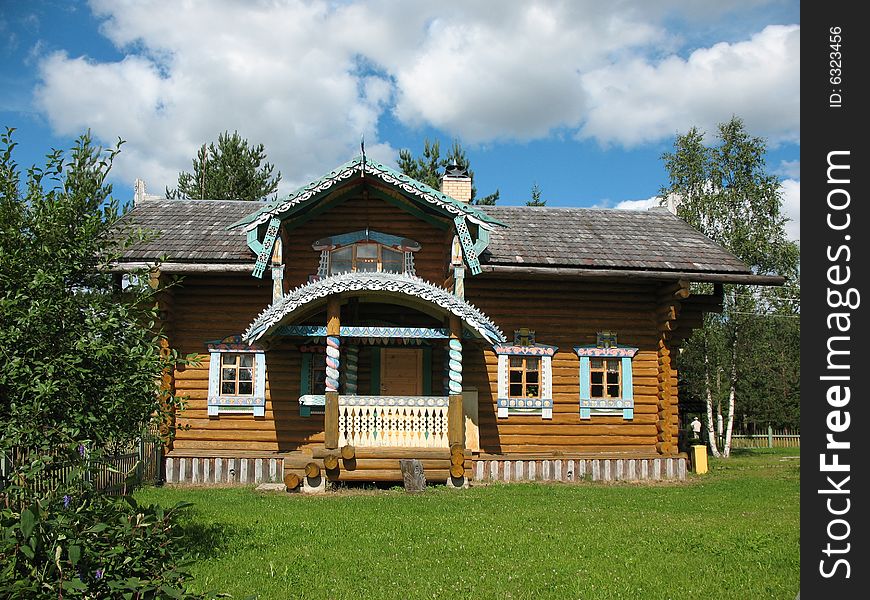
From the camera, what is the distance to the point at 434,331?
46.6ft

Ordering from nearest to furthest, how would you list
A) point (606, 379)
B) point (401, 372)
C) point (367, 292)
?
point (367, 292), point (401, 372), point (606, 379)

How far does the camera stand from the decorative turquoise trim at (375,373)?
16.0 m

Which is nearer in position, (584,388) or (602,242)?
(584,388)

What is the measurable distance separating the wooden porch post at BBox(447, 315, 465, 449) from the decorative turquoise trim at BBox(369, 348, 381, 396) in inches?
93.3

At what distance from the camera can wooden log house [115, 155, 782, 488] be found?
14.9 m

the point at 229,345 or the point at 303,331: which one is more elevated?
the point at 303,331

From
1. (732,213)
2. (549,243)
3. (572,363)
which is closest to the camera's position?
(572,363)

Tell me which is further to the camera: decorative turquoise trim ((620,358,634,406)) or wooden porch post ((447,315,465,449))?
decorative turquoise trim ((620,358,634,406))

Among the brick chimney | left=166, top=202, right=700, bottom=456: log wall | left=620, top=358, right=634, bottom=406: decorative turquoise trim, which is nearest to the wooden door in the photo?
left=166, top=202, right=700, bottom=456: log wall

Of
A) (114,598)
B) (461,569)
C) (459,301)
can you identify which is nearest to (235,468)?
(459,301)

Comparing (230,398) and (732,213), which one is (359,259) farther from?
(732,213)

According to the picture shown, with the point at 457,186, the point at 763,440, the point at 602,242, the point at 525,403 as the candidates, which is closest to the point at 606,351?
the point at 525,403

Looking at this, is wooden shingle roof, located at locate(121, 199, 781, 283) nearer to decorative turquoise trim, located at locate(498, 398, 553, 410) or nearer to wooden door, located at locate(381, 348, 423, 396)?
wooden door, located at locate(381, 348, 423, 396)

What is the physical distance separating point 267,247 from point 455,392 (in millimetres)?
4693
